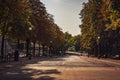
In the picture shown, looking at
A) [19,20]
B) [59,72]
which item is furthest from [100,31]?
[59,72]

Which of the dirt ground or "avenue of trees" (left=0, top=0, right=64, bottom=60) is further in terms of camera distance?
"avenue of trees" (left=0, top=0, right=64, bottom=60)

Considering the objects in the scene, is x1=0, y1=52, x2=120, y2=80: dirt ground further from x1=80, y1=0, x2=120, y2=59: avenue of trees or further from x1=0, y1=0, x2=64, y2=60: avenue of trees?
x1=80, y1=0, x2=120, y2=59: avenue of trees

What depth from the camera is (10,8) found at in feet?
149

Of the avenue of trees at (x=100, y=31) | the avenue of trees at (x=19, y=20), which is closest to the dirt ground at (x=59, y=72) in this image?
the avenue of trees at (x=19, y=20)

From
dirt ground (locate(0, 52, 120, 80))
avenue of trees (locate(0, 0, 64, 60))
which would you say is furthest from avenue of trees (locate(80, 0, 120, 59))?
dirt ground (locate(0, 52, 120, 80))

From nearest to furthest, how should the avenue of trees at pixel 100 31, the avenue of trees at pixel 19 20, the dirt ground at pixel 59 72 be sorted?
the dirt ground at pixel 59 72 → the avenue of trees at pixel 19 20 → the avenue of trees at pixel 100 31

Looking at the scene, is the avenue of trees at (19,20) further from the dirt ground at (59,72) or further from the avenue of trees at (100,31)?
the avenue of trees at (100,31)

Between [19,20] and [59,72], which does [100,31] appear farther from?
[59,72]

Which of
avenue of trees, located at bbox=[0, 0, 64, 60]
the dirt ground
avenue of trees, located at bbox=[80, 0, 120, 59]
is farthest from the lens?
avenue of trees, located at bbox=[80, 0, 120, 59]

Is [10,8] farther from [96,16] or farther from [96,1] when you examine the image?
[96,16]

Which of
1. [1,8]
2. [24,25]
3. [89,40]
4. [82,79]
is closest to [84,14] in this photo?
[89,40]

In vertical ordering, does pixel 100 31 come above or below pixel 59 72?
above

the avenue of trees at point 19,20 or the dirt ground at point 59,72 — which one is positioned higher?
the avenue of trees at point 19,20

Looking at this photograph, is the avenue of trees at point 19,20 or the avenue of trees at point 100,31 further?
the avenue of trees at point 100,31
